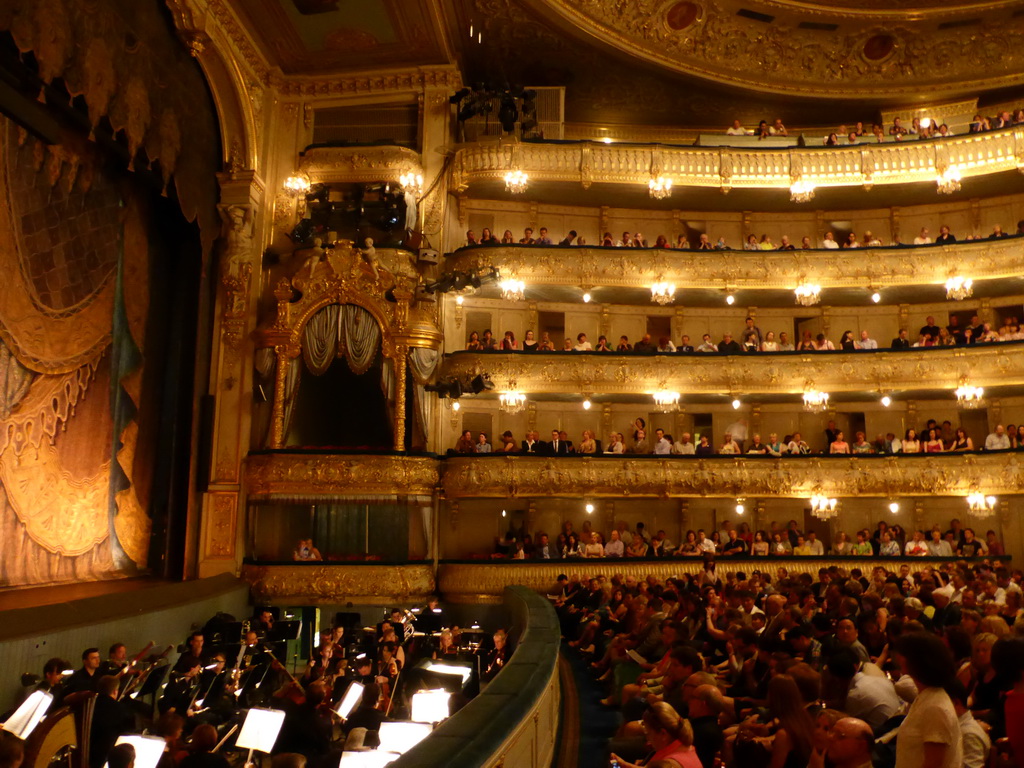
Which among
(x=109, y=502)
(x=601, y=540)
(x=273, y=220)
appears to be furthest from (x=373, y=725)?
(x=273, y=220)

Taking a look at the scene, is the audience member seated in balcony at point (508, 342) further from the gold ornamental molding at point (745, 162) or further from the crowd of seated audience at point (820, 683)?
the crowd of seated audience at point (820, 683)

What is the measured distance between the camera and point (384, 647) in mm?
10086

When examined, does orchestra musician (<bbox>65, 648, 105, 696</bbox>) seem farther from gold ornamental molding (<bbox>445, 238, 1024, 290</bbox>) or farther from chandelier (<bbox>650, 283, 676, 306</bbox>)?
chandelier (<bbox>650, 283, 676, 306</bbox>)

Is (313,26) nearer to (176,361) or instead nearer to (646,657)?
(176,361)

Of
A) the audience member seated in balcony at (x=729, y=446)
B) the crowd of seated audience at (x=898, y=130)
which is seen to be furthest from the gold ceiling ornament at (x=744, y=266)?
the audience member seated in balcony at (x=729, y=446)

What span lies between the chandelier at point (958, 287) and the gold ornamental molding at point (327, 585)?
15.0 meters

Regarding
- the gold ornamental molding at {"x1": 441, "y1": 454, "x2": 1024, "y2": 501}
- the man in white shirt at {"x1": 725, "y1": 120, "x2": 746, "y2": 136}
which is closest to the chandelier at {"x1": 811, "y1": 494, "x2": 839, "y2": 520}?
the gold ornamental molding at {"x1": 441, "y1": 454, "x2": 1024, "y2": 501}

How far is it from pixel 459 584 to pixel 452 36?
42.6 feet

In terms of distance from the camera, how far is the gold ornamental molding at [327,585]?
16703 mm

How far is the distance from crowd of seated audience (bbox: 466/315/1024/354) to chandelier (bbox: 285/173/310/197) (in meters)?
5.32

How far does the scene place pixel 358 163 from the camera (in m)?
19.5

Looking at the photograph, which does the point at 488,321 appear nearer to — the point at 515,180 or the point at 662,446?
the point at 515,180

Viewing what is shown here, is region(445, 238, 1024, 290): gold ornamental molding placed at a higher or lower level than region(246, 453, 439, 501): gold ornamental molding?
higher

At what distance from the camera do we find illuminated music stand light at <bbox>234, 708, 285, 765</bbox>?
A: 6113 mm
